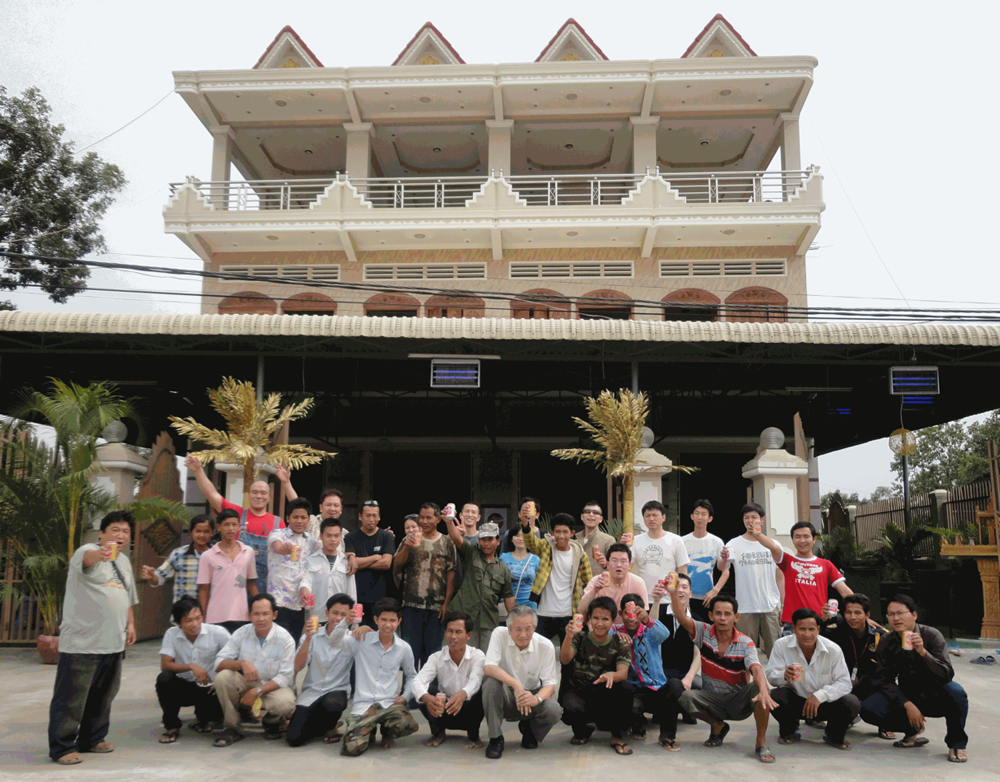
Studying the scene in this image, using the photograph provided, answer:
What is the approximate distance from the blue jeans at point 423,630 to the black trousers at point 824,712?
2763 millimetres

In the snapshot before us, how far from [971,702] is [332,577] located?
6174 mm

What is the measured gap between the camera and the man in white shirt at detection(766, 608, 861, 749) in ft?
19.7

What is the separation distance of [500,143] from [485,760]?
17026 millimetres

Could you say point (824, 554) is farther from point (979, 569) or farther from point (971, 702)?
point (971, 702)

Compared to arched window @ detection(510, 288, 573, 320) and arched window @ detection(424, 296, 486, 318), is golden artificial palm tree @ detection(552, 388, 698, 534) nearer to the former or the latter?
arched window @ detection(510, 288, 573, 320)

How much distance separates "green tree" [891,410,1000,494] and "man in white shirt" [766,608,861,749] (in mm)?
32397

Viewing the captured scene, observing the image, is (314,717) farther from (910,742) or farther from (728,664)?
(910,742)

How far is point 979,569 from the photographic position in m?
11.5

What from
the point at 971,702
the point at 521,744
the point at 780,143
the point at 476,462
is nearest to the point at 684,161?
the point at 780,143

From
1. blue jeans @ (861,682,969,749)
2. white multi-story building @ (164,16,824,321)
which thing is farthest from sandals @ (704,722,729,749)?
white multi-story building @ (164,16,824,321)

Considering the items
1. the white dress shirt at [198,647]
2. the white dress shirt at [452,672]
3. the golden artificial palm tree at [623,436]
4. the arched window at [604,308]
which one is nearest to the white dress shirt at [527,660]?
the white dress shirt at [452,672]

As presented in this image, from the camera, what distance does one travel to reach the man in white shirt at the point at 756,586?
7.45 meters

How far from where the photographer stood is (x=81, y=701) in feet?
18.4

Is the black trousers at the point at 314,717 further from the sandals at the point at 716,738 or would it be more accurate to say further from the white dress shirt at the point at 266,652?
the sandals at the point at 716,738
